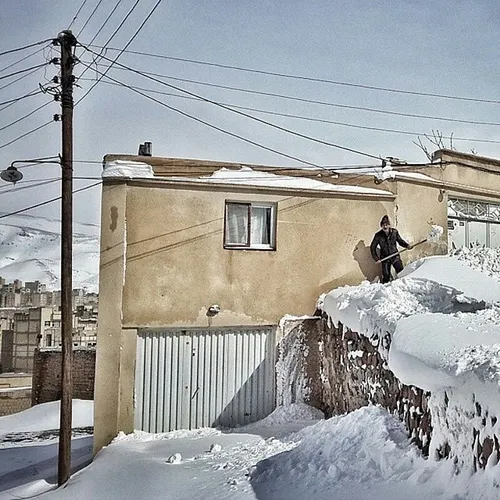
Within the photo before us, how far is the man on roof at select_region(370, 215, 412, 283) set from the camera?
11.1 metres

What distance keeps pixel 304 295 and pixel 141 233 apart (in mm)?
3673

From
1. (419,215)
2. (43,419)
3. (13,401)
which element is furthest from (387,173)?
(13,401)

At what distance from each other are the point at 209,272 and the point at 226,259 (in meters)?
0.45

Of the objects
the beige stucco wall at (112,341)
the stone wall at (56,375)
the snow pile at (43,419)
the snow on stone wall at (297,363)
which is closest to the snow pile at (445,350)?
the snow on stone wall at (297,363)

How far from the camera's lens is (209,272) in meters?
10.2

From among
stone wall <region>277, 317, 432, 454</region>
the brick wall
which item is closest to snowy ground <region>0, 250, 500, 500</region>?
stone wall <region>277, 317, 432, 454</region>

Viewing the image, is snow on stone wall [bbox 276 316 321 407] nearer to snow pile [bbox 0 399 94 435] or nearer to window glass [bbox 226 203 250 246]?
window glass [bbox 226 203 250 246]

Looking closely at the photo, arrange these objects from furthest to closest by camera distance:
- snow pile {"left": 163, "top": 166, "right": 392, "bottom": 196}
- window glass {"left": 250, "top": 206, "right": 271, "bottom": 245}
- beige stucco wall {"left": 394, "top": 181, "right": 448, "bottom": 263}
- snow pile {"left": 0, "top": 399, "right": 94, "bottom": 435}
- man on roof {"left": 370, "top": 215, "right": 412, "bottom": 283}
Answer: snow pile {"left": 0, "top": 399, "right": 94, "bottom": 435} → beige stucco wall {"left": 394, "top": 181, "right": 448, "bottom": 263} → man on roof {"left": 370, "top": 215, "right": 412, "bottom": 283} → window glass {"left": 250, "top": 206, "right": 271, "bottom": 245} → snow pile {"left": 163, "top": 166, "right": 392, "bottom": 196}

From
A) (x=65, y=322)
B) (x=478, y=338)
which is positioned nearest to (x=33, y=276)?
(x=65, y=322)

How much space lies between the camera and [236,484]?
21.1ft

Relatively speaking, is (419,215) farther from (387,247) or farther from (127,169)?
(127,169)

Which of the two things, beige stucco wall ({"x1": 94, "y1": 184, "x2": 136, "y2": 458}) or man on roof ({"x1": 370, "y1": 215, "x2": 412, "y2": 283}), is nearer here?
beige stucco wall ({"x1": 94, "y1": 184, "x2": 136, "y2": 458})

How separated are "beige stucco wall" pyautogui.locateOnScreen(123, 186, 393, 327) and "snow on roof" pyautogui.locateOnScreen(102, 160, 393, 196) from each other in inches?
9.1

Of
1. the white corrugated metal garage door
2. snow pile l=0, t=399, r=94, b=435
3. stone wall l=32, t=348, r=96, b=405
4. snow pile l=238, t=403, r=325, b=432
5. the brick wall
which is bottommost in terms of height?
the brick wall
